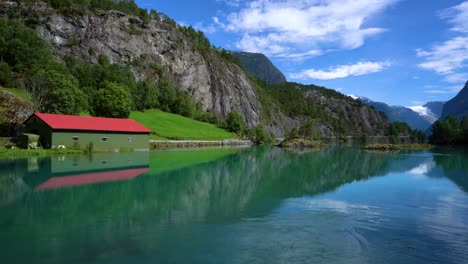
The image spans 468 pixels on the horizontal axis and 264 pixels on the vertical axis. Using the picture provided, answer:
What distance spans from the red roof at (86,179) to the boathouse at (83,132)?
914 inches

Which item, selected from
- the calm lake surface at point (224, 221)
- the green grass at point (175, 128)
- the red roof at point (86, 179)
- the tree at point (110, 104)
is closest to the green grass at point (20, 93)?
the tree at point (110, 104)

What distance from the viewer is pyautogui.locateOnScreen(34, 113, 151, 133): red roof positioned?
44.4 m

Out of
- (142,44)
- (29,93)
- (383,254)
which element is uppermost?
(142,44)

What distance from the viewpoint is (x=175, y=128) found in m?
82.3

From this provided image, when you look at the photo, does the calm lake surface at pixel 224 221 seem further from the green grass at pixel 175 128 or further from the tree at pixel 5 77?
the tree at pixel 5 77

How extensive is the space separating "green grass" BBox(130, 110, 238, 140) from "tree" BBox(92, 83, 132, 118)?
272 inches

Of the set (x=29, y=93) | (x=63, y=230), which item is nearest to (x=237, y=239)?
(x=63, y=230)

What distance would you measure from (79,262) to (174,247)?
227 cm

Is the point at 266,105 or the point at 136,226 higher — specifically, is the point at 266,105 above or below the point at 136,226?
above

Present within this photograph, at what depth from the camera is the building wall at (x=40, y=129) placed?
43219 millimetres

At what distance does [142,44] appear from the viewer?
111 meters

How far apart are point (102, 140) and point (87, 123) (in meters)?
3.07

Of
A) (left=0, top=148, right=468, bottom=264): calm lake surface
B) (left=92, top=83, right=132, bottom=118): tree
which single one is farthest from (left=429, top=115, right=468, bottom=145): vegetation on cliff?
(left=0, top=148, right=468, bottom=264): calm lake surface

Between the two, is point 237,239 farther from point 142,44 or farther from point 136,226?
point 142,44
